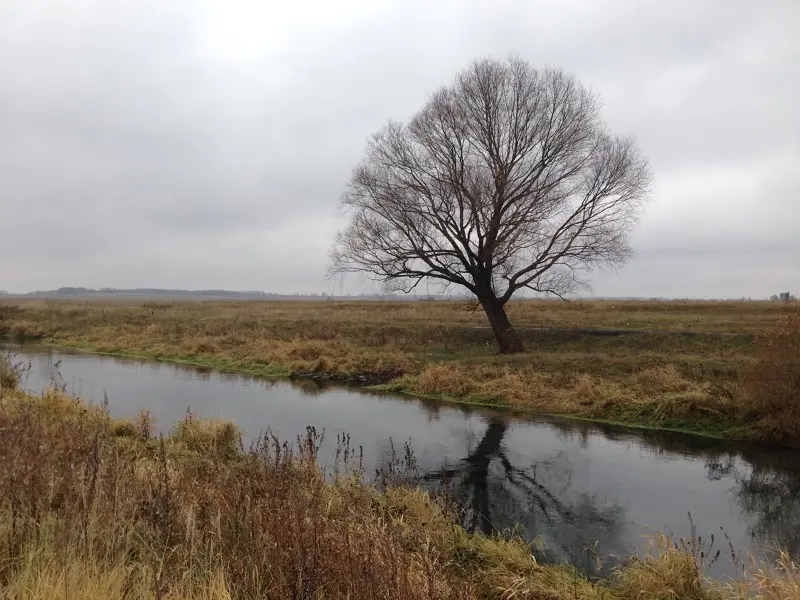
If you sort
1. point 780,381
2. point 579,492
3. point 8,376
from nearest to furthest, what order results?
1. point 579,492
2. point 780,381
3. point 8,376

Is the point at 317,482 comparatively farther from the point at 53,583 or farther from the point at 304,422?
the point at 304,422

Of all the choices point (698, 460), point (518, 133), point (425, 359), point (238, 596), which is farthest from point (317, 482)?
point (518, 133)

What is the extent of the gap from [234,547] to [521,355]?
16723 mm

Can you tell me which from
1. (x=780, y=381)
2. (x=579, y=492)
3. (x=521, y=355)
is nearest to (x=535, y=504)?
(x=579, y=492)

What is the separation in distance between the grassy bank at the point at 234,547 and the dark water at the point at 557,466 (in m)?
0.97

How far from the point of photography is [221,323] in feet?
108

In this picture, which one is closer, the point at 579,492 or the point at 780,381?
the point at 579,492

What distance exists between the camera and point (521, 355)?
19625 millimetres

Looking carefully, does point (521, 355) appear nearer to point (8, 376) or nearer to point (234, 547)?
point (8, 376)

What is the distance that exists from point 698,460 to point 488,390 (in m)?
6.54

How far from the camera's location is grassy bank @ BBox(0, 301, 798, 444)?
1380 centimetres

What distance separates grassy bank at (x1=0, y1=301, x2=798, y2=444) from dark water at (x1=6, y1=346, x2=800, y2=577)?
1.17m

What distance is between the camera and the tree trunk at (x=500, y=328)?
21.5 meters

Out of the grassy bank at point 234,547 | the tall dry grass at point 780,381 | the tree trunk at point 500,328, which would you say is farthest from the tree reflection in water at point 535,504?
the tree trunk at point 500,328
